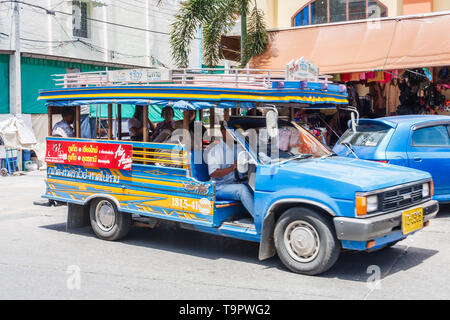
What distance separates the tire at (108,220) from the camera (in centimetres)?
757

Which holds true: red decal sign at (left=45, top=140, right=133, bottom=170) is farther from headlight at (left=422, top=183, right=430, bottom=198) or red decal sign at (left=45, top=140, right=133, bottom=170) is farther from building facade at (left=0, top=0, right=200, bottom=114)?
building facade at (left=0, top=0, right=200, bottom=114)

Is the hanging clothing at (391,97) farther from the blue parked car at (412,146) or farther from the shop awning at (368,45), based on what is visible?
the blue parked car at (412,146)

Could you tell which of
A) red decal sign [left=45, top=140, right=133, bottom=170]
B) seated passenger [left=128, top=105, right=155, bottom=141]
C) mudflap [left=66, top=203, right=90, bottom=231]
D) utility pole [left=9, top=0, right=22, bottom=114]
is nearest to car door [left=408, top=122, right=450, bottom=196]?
seated passenger [left=128, top=105, right=155, bottom=141]

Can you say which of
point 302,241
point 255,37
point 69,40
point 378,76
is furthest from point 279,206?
point 69,40

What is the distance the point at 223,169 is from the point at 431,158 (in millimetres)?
3806

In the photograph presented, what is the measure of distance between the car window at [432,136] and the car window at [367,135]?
1.62ft

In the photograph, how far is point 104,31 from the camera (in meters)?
25.3

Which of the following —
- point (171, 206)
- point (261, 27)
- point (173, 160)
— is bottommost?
point (171, 206)

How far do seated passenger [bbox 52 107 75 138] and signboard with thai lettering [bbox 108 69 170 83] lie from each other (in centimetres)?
110

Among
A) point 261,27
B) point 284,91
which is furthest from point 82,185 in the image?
point 261,27

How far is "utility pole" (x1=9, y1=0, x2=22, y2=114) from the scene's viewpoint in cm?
1986

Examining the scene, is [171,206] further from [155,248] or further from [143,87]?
[143,87]
